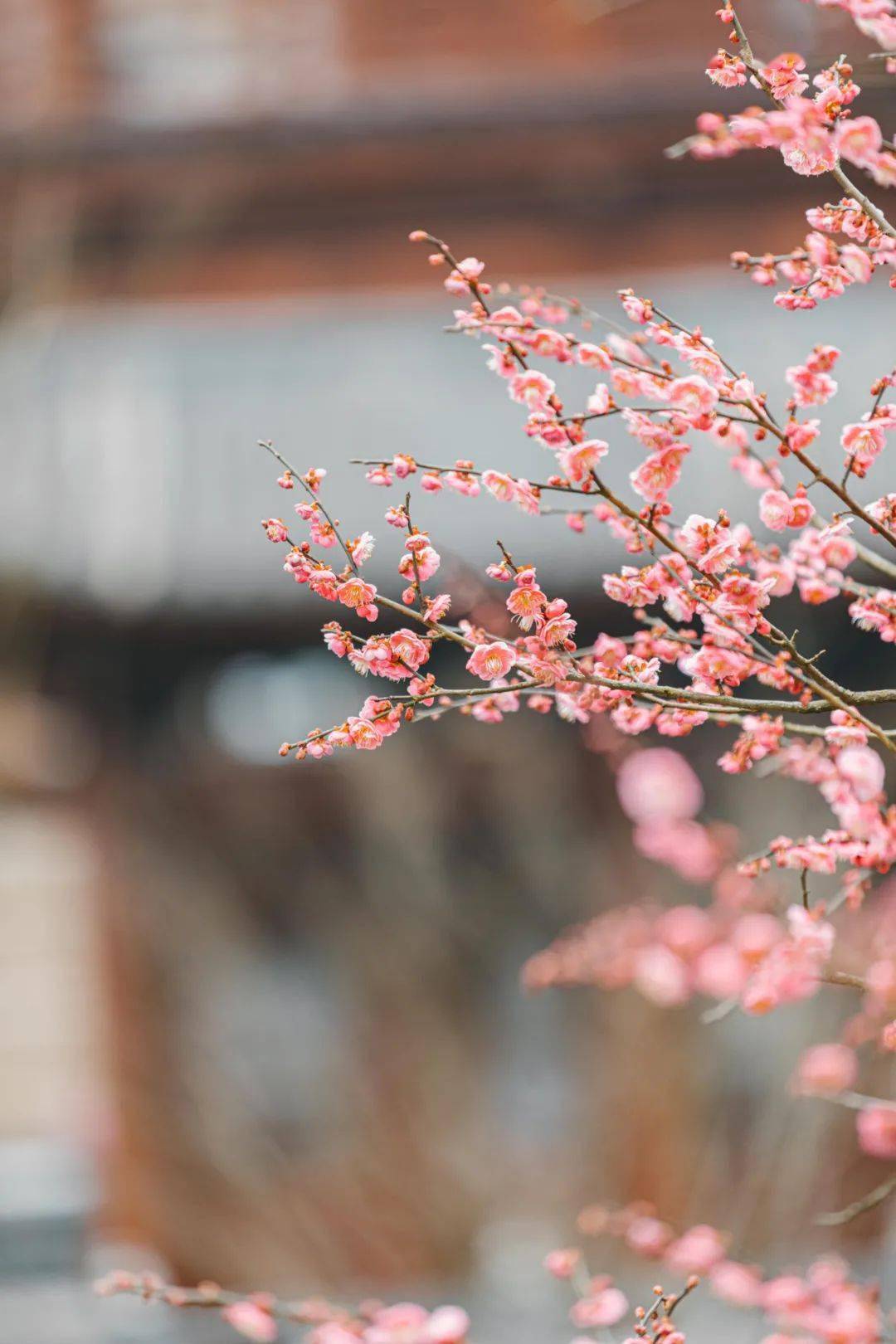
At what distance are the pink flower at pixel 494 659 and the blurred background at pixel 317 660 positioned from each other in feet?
7.11

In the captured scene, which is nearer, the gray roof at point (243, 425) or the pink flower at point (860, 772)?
the pink flower at point (860, 772)

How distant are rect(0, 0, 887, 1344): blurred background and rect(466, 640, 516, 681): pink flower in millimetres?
2166

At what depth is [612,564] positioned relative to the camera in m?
2.98

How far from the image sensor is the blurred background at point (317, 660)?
125 inches

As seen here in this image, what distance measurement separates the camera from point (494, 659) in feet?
2.80

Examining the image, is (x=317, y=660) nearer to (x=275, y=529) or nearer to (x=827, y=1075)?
(x=827, y=1075)

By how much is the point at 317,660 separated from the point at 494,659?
256cm

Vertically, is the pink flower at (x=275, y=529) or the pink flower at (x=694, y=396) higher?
the pink flower at (x=275, y=529)

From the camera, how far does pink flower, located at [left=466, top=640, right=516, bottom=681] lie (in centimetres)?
85

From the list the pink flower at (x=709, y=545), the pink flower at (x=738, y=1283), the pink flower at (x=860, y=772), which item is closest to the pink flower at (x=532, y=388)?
the pink flower at (x=709, y=545)

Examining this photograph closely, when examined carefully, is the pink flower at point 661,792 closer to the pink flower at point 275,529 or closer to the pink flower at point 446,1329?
the pink flower at point 446,1329

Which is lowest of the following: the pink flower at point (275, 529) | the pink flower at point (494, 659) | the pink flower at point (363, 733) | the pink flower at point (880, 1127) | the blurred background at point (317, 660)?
the pink flower at point (880, 1127)

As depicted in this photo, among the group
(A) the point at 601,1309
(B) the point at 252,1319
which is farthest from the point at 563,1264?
(B) the point at 252,1319

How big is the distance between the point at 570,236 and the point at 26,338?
156 cm
